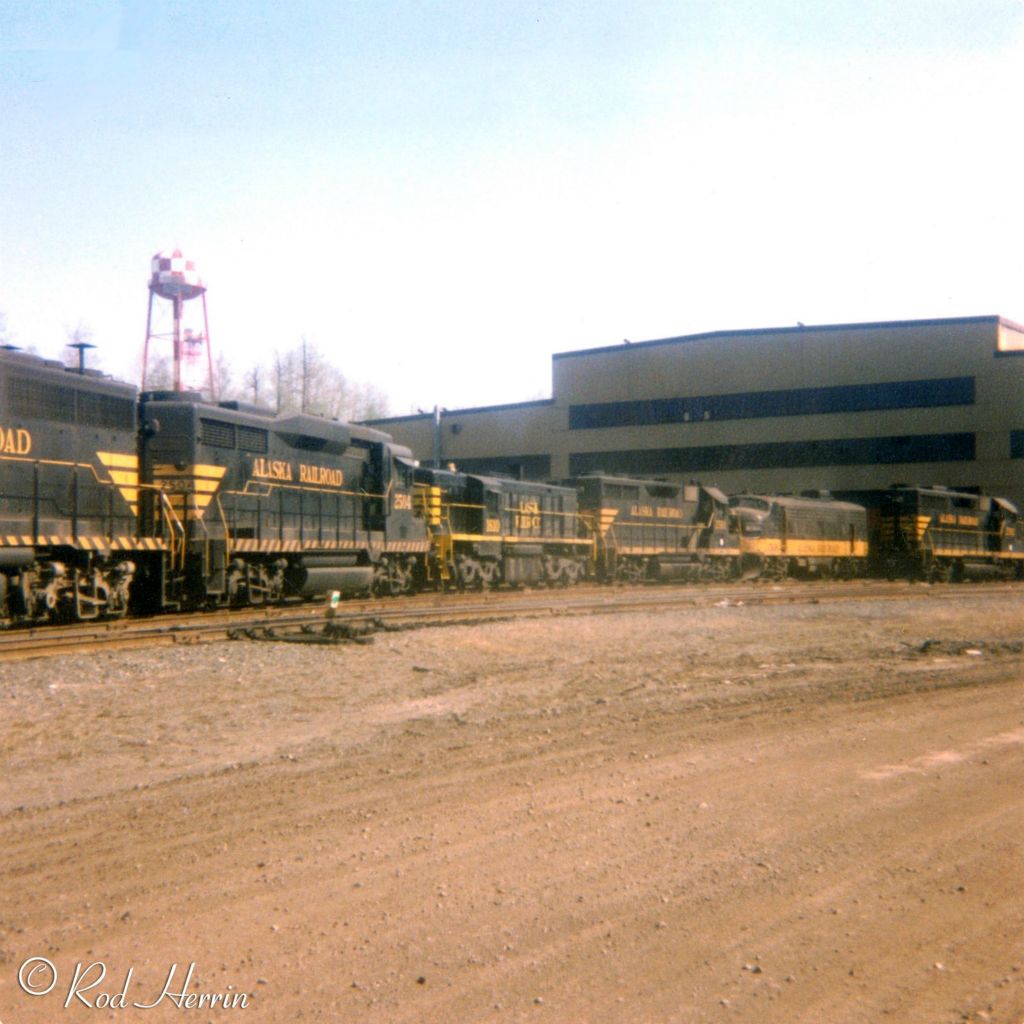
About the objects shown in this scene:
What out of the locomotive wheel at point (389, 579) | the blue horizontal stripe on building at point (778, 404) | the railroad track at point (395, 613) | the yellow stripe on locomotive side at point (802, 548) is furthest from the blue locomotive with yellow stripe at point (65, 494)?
the blue horizontal stripe on building at point (778, 404)

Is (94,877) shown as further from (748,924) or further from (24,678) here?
(24,678)

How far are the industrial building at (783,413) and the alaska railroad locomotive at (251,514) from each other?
13159mm

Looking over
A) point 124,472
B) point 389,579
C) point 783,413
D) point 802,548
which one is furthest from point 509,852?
point 783,413

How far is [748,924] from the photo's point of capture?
4.30 metres

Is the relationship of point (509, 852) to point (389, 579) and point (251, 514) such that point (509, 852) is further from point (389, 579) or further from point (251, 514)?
point (389, 579)

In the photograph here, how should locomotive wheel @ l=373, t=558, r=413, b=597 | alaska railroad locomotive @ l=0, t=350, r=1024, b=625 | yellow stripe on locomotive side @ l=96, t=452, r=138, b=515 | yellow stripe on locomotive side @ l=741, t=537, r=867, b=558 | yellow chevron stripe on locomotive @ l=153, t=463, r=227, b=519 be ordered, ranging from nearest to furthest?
alaska railroad locomotive @ l=0, t=350, r=1024, b=625 < yellow stripe on locomotive side @ l=96, t=452, r=138, b=515 < yellow chevron stripe on locomotive @ l=153, t=463, r=227, b=519 < locomotive wheel @ l=373, t=558, r=413, b=597 < yellow stripe on locomotive side @ l=741, t=537, r=867, b=558

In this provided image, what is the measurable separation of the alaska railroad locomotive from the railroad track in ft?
1.45

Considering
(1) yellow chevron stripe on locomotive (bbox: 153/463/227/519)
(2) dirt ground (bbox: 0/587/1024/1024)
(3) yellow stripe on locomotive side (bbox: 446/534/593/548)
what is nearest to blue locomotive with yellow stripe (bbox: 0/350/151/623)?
(1) yellow chevron stripe on locomotive (bbox: 153/463/227/519)

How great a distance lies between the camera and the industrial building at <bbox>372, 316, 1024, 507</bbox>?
4334 cm

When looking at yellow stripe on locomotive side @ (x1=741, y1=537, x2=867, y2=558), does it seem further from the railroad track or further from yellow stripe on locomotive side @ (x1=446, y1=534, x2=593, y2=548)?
yellow stripe on locomotive side @ (x1=446, y1=534, x2=593, y2=548)

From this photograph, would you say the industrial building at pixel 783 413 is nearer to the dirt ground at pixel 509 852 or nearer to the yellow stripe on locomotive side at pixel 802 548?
the yellow stripe on locomotive side at pixel 802 548

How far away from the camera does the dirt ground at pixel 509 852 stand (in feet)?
12.3

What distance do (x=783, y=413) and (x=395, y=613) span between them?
34.0 m

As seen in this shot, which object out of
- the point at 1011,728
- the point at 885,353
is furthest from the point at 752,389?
the point at 1011,728
